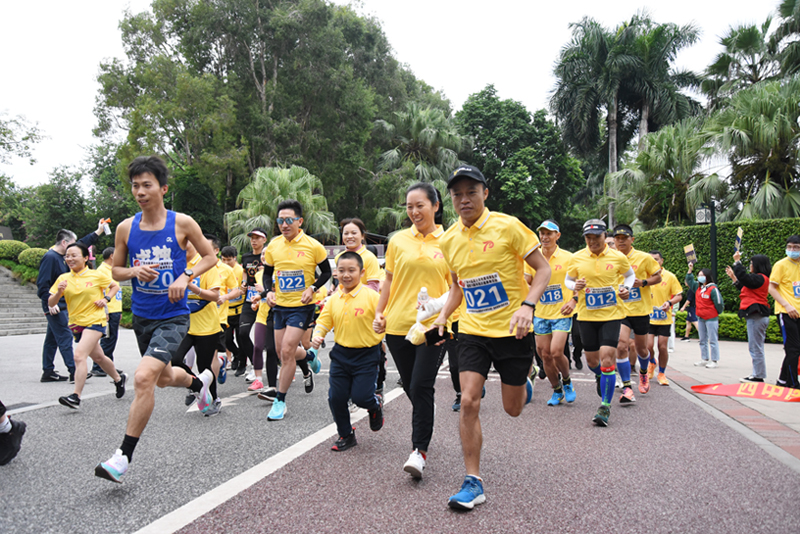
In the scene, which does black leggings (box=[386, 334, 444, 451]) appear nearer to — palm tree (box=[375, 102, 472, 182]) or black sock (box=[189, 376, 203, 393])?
black sock (box=[189, 376, 203, 393])

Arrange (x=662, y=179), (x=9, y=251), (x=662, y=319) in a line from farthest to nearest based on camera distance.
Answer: (x=9, y=251) → (x=662, y=179) → (x=662, y=319)

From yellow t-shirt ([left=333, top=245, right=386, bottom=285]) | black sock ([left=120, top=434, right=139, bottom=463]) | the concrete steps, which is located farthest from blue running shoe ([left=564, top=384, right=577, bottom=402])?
the concrete steps

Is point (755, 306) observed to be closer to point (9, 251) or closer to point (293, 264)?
point (293, 264)

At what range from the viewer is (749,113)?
17203 millimetres

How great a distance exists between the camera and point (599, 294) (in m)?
6.29

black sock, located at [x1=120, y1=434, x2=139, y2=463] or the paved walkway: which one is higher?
black sock, located at [x1=120, y1=434, x2=139, y2=463]

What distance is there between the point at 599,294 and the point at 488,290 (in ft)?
9.83

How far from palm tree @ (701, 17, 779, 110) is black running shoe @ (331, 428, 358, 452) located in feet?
80.3

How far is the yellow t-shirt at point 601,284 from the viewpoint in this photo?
6258mm

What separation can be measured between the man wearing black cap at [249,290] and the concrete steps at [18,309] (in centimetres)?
1213

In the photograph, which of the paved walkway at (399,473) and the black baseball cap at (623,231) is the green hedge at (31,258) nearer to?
the paved walkway at (399,473)

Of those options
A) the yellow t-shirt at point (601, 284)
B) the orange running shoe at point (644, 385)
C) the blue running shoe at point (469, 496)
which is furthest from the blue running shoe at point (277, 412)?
the orange running shoe at point (644, 385)

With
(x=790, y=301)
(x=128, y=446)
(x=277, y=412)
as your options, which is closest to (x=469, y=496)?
Answer: (x=128, y=446)

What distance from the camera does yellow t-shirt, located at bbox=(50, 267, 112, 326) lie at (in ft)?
23.5
